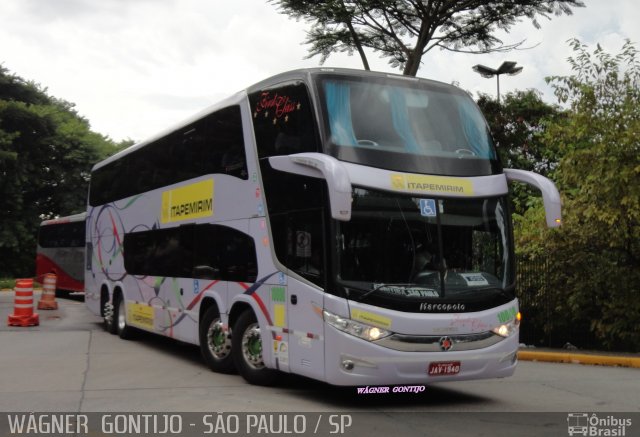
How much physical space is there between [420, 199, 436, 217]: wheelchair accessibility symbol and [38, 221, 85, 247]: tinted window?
81.1 feet

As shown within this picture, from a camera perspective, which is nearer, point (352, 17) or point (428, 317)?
point (428, 317)

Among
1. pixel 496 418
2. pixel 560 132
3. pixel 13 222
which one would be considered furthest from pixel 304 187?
pixel 13 222

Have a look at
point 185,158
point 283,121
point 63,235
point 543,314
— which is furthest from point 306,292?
point 63,235

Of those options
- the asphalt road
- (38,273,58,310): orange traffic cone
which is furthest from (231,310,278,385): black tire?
(38,273,58,310): orange traffic cone

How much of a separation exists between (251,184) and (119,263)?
7409 mm

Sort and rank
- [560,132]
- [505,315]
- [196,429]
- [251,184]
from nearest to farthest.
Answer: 1. [196,429]
2. [505,315]
3. [251,184]
4. [560,132]

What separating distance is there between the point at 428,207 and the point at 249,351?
10.8 feet

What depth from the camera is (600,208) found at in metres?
14.5

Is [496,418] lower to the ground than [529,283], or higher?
lower

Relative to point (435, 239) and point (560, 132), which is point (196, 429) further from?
point (560, 132)

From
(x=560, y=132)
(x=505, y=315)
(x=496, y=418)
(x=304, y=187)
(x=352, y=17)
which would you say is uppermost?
(x=352, y=17)

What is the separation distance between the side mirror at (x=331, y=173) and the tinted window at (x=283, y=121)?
0.21m

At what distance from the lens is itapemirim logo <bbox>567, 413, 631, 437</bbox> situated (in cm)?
756

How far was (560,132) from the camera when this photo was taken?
50.2 feet
